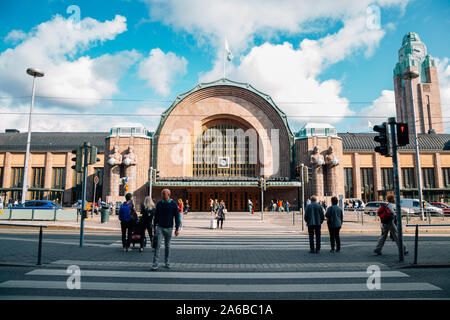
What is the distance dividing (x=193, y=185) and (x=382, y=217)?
2868 cm

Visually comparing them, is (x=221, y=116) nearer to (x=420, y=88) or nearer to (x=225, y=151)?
(x=225, y=151)

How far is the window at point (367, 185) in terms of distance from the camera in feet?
142

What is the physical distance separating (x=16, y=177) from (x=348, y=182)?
172ft

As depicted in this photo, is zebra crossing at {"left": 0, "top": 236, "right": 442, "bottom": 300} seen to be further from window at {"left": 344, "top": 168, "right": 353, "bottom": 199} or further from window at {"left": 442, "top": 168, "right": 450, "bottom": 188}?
window at {"left": 442, "top": 168, "right": 450, "bottom": 188}

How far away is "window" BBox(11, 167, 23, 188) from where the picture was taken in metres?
45.1

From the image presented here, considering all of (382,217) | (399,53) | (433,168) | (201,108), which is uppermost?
(399,53)

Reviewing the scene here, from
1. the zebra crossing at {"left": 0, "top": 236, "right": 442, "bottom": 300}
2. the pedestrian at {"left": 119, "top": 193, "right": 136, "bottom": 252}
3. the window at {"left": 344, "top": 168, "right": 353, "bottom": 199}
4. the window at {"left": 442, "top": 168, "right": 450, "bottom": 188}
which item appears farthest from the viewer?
the window at {"left": 442, "top": 168, "right": 450, "bottom": 188}

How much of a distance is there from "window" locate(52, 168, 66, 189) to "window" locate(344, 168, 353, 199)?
44100 mm

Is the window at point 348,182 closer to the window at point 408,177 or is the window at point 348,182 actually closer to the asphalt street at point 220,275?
the window at point 408,177

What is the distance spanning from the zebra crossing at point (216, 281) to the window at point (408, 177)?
4407cm

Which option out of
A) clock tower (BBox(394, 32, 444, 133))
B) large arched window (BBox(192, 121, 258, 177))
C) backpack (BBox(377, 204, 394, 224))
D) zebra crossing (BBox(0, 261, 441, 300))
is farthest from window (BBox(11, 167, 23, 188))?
clock tower (BBox(394, 32, 444, 133))

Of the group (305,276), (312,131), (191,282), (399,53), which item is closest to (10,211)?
(191,282)

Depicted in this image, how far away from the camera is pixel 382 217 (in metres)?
8.38
